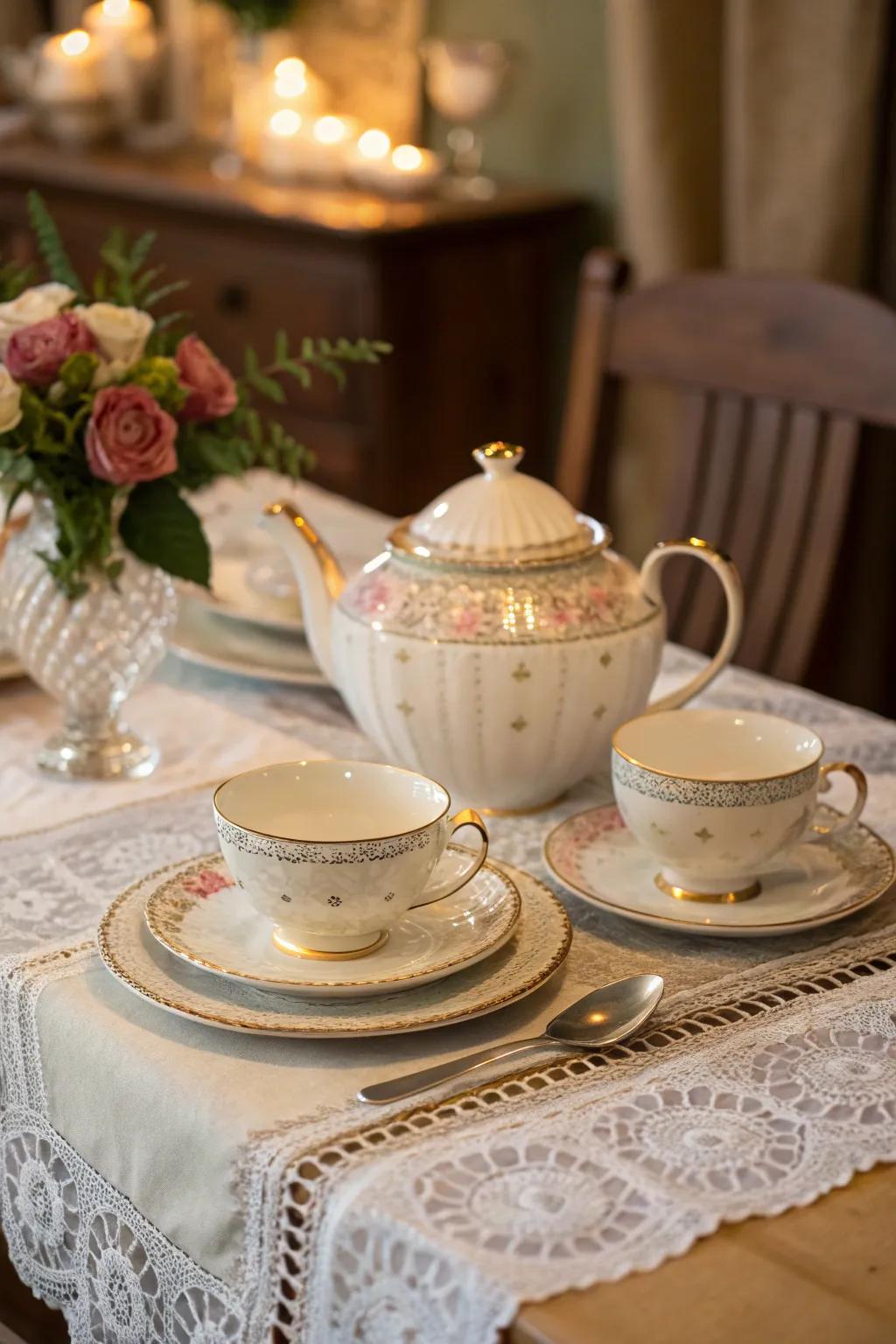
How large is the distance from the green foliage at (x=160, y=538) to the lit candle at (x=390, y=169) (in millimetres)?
1567

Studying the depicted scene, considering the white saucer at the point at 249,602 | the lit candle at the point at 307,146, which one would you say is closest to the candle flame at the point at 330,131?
the lit candle at the point at 307,146

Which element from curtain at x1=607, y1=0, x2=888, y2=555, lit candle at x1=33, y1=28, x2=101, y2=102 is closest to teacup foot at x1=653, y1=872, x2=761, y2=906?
curtain at x1=607, y1=0, x2=888, y2=555

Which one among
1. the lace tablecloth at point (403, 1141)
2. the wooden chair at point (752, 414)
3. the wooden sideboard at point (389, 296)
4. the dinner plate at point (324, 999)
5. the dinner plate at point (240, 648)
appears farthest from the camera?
the wooden sideboard at point (389, 296)

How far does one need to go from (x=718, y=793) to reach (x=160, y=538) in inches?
15.8

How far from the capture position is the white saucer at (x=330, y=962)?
713 millimetres

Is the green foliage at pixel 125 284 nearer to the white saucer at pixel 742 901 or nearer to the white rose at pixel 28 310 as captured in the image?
the white rose at pixel 28 310

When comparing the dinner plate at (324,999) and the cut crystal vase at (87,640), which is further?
the cut crystal vase at (87,640)

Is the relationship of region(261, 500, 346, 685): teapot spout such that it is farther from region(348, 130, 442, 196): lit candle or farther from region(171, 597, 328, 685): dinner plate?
region(348, 130, 442, 196): lit candle

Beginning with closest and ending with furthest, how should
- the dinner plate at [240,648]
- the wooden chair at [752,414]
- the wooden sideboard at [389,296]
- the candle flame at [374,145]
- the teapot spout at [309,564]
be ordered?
the teapot spout at [309,564] → the dinner plate at [240,648] → the wooden chair at [752,414] → the wooden sideboard at [389,296] → the candle flame at [374,145]

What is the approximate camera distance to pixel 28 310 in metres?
0.99

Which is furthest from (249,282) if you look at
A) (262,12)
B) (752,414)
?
(752,414)

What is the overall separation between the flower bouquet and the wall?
1.64 meters

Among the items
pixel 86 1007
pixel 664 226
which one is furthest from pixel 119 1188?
pixel 664 226

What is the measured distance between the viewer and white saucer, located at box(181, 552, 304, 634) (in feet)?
3.96
